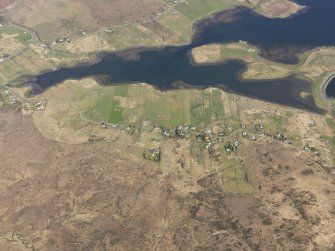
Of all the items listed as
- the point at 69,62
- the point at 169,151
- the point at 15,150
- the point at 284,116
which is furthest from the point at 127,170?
the point at 69,62

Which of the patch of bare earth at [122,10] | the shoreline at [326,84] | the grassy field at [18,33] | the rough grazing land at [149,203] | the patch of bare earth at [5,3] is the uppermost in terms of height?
the shoreline at [326,84]

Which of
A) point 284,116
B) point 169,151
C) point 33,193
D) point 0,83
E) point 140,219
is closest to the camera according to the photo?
point 140,219

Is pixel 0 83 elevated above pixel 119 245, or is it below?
below

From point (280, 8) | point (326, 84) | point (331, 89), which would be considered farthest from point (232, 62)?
point (280, 8)

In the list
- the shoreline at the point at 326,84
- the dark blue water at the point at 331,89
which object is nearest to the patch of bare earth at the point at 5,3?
the shoreline at the point at 326,84

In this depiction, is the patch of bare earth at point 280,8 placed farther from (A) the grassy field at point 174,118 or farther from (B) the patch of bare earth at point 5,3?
(B) the patch of bare earth at point 5,3

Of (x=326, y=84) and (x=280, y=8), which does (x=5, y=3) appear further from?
(x=326, y=84)

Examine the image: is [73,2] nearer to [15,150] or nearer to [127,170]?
[15,150]
